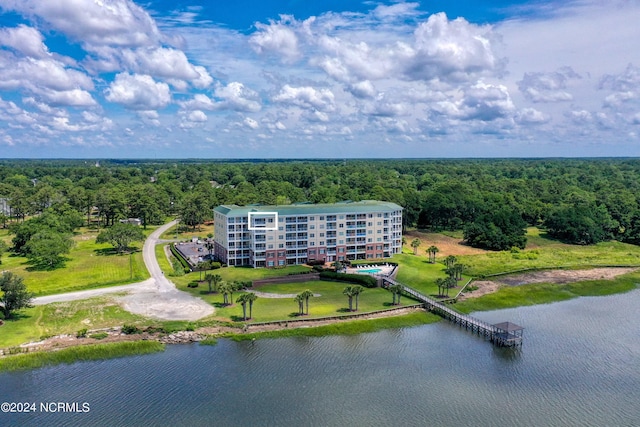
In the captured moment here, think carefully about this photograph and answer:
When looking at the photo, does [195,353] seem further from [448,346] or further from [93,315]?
[448,346]

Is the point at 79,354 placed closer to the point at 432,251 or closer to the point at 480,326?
the point at 480,326

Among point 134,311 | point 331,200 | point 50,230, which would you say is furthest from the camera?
point 331,200

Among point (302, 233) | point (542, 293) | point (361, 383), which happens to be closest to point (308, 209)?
point (302, 233)

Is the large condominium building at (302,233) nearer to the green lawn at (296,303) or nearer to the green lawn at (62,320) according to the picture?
the green lawn at (296,303)

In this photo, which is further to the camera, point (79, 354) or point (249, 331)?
point (249, 331)

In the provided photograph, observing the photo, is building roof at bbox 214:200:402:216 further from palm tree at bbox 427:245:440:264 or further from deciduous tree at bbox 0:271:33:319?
deciduous tree at bbox 0:271:33:319

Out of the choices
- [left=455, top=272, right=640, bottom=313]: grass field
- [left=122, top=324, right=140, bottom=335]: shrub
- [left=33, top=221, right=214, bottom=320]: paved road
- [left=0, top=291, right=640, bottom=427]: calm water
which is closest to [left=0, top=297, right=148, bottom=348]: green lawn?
[left=33, top=221, right=214, bottom=320]: paved road

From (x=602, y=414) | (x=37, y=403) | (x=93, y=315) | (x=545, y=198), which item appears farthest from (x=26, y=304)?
(x=545, y=198)
